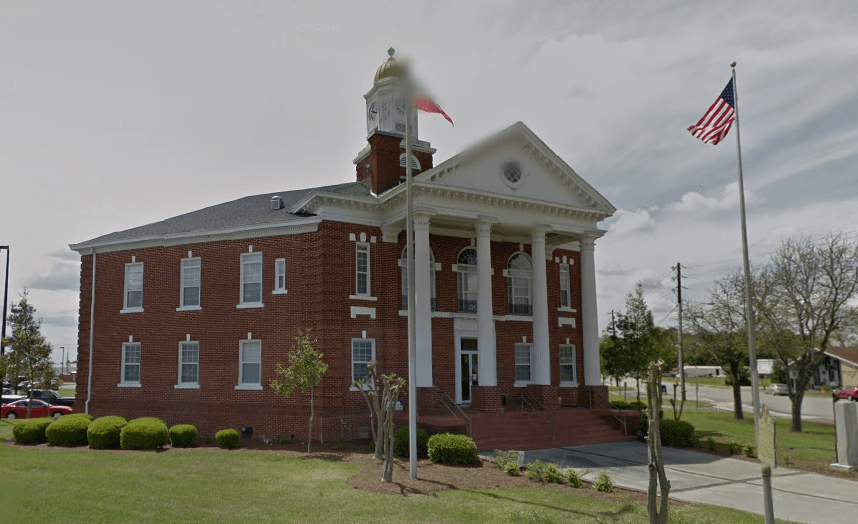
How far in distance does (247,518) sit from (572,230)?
65.2 ft

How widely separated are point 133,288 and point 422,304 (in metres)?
13.8

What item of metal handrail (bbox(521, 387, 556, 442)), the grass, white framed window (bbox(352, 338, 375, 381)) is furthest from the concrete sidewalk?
white framed window (bbox(352, 338, 375, 381))

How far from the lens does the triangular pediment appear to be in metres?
25.3

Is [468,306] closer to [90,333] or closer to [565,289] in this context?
[565,289]

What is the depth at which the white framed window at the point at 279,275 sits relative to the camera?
2583cm

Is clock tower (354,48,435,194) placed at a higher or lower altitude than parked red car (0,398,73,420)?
higher

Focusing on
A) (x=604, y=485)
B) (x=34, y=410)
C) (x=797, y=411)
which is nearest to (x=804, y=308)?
(x=797, y=411)

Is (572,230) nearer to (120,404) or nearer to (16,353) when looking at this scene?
(120,404)

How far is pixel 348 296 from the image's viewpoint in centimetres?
2552

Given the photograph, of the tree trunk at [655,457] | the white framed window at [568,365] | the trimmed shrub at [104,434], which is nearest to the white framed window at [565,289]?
the white framed window at [568,365]

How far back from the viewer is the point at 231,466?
1798 cm

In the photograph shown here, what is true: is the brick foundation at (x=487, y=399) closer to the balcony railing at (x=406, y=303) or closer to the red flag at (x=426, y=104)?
the balcony railing at (x=406, y=303)

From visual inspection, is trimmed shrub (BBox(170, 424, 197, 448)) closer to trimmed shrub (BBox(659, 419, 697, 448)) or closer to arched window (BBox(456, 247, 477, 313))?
arched window (BBox(456, 247, 477, 313))

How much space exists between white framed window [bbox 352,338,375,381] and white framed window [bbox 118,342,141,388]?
10.00 metres
